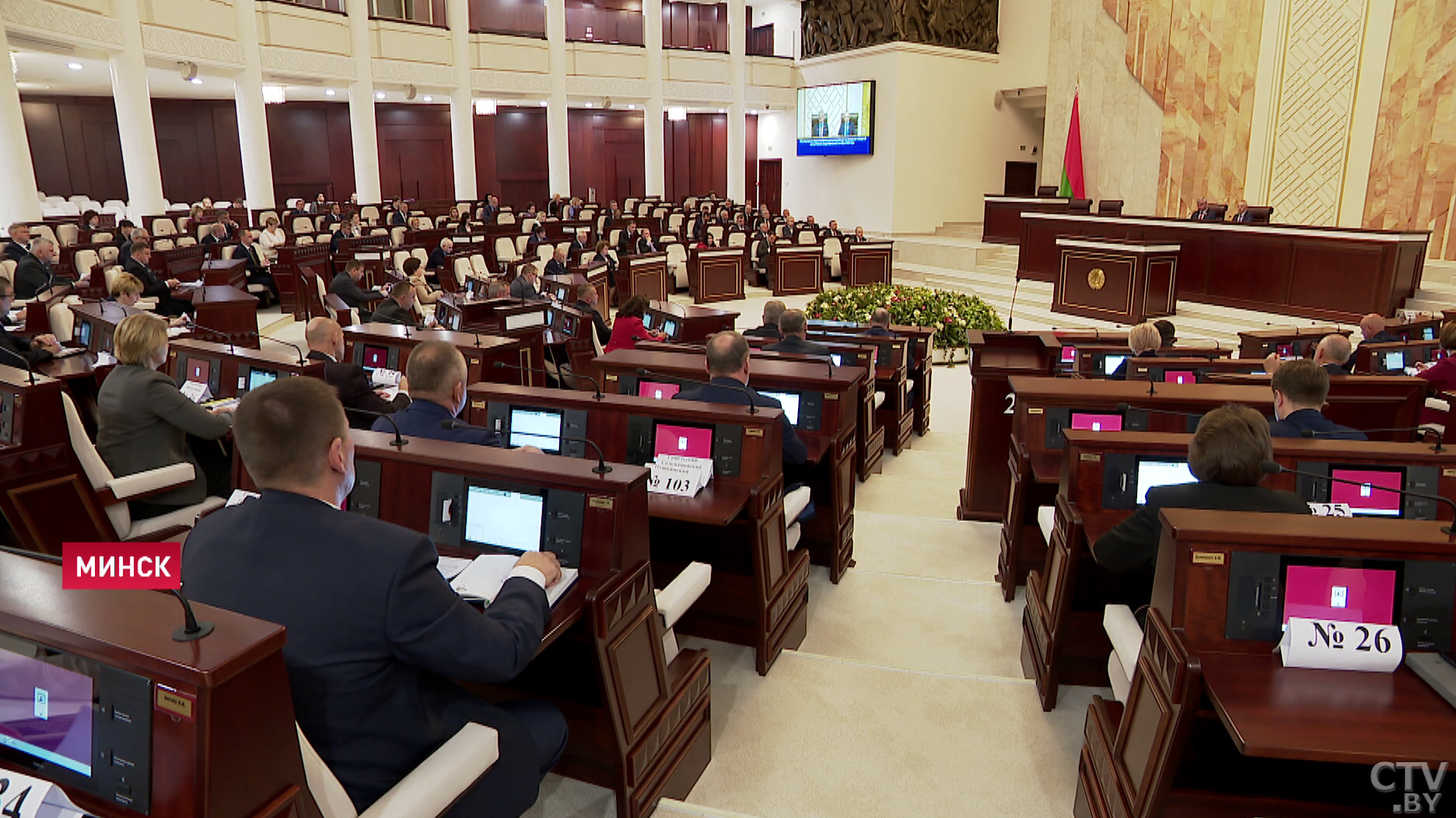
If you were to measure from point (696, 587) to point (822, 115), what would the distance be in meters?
20.5

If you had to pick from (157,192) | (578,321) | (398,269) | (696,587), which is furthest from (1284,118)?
(157,192)

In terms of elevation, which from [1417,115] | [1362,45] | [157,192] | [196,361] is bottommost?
[196,361]

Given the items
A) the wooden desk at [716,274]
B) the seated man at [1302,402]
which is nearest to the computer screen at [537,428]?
the seated man at [1302,402]

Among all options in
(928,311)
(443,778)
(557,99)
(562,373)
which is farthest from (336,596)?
(557,99)

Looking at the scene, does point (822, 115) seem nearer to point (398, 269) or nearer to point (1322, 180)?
point (1322, 180)

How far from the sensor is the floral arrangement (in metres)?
10.2

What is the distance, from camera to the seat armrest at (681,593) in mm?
2852

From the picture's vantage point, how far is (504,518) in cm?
279

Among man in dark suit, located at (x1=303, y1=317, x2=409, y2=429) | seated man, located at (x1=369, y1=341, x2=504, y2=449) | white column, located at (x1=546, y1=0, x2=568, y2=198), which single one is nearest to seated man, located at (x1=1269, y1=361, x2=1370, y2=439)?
seated man, located at (x1=369, y1=341, x2=504, y2=449)

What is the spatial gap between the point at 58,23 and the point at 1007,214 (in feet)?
47.1

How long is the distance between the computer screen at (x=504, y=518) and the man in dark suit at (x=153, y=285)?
327 inches

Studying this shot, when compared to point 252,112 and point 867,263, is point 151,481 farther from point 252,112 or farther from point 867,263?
point 252,112

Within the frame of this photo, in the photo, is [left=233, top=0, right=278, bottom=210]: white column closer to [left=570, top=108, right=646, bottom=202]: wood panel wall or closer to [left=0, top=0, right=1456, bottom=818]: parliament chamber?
[left=0, top=0, right=1456, bottom=818]: parliament chamber

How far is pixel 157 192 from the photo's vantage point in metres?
14.2
